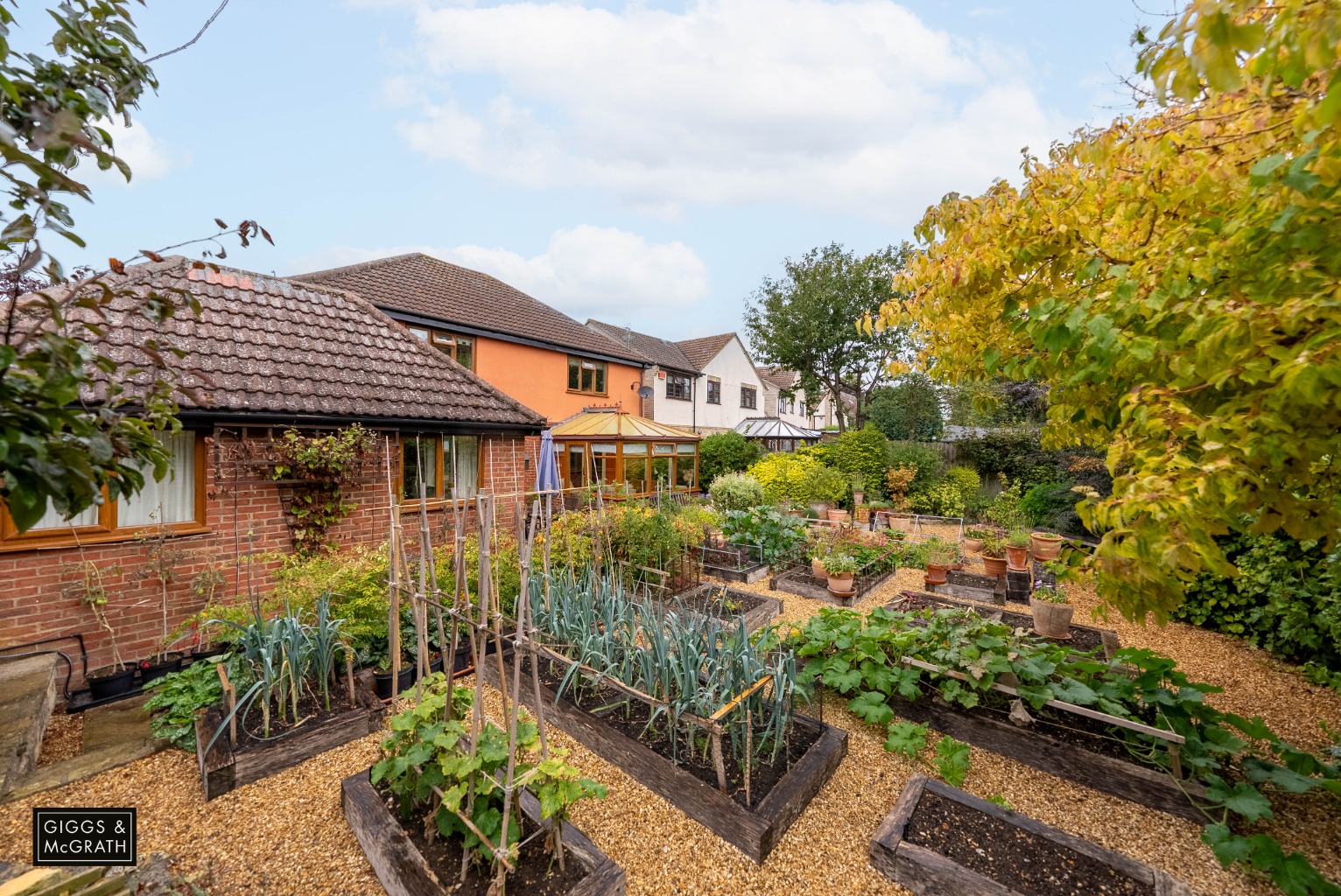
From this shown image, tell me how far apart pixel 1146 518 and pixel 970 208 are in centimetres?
228

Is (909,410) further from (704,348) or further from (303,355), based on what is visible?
(303,355)

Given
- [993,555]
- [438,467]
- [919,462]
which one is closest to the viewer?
[438,467]

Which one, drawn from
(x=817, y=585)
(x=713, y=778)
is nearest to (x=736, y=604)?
(x=817, y=585)

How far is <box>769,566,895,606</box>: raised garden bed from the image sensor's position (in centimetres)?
725

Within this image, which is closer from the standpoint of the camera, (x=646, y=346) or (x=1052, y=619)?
(x=1052, y=619)

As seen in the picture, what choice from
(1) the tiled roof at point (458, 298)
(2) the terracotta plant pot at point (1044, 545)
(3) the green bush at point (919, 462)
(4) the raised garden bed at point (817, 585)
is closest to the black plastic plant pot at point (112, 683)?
(4) the raised garden bed at point (817, 585)

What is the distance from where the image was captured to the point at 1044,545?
913 centimetres

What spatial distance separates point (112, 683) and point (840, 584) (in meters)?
7.56

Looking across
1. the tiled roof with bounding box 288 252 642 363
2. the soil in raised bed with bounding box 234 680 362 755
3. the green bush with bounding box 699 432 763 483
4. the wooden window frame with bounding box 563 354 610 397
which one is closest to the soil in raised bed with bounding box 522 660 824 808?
the soil in raised bed with bounding box 234 680 362 755

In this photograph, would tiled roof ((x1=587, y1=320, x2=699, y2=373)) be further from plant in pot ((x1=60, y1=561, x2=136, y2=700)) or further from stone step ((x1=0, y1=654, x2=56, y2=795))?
stone step ((x1=0, y1=654, x2=56, y2=795))

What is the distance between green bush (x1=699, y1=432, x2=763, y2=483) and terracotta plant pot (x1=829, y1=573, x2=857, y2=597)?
12173 mm

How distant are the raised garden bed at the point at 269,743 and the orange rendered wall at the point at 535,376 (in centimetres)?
1160

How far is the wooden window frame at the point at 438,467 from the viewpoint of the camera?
7129 mm

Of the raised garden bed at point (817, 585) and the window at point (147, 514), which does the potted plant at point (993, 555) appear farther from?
the window at point (147, 514)
